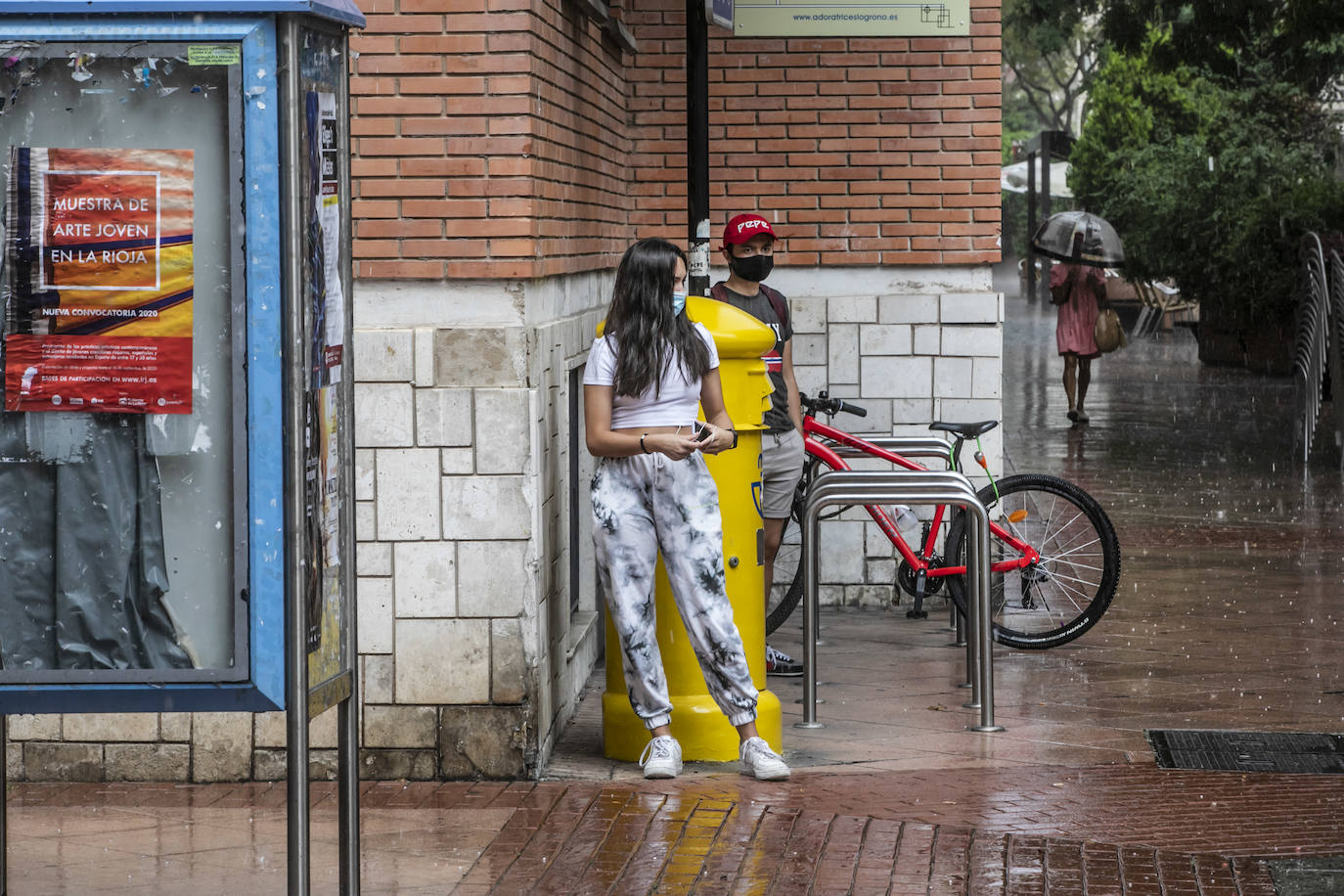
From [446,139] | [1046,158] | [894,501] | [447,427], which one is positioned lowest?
[894,501]

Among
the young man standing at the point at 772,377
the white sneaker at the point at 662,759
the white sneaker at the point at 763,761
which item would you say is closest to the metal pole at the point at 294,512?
the white sneaker at the point at 662,759

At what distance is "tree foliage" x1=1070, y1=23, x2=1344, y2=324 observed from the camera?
22.5 meters

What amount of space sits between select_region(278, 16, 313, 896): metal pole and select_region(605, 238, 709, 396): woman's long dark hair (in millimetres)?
2081

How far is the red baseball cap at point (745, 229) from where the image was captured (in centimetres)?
790

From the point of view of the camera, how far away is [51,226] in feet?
13.8

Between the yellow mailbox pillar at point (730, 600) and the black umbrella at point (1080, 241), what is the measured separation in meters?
13.0

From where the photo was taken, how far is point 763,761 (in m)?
6.26

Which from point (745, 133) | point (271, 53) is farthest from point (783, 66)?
point (271, 53)

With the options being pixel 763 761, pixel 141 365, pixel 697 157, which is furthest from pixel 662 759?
pixel 141 365

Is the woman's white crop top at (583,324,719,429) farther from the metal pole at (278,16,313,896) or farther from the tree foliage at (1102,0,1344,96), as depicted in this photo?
the tree foliage at (1102,0,1344,96)

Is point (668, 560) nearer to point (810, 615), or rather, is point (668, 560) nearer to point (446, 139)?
point (810, 615)

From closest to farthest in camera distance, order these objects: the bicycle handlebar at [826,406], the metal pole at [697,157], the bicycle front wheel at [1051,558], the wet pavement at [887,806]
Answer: the wet pavement at [887,806] → the metal pole at [697,157] → the bicycle front wheel at [1051,558] → the bicycle handlebar at [826,406]

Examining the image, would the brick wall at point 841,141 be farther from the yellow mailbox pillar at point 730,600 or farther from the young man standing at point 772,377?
the yellow mailbox pillar at point 730,600

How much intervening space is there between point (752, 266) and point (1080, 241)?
11.8 metres
